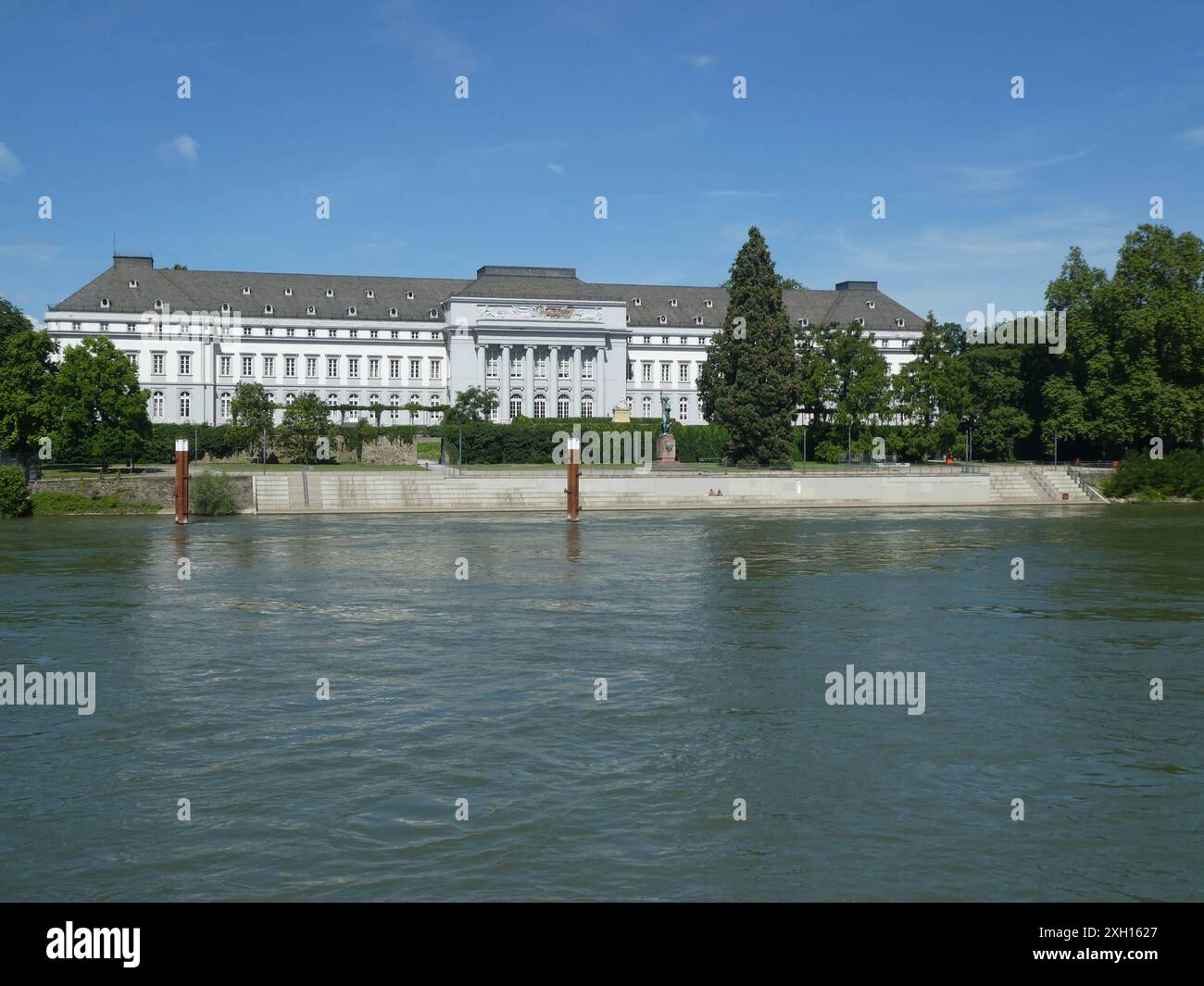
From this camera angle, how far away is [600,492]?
2571 inches

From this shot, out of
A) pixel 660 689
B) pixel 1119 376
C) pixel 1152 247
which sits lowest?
pixel 660 689

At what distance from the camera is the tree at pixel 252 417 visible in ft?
267

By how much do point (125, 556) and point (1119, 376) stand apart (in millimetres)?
59362

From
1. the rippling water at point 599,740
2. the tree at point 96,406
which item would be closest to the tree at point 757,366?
the tree at point 96,406

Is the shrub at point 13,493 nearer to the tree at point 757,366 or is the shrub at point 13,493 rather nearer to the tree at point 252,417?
the tree at point 252,417

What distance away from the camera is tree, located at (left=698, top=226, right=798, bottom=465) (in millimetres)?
76375

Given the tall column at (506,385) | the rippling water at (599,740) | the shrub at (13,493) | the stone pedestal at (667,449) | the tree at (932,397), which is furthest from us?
the tall column at (506,385)

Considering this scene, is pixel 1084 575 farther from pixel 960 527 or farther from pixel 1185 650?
pixel 960 527

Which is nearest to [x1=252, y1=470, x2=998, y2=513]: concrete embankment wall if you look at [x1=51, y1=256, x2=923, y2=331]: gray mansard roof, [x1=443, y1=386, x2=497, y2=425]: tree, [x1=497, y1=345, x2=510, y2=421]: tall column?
[x1=443, y1=386, x2=497, y2=425]: tree

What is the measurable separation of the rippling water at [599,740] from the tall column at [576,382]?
84.2 meters

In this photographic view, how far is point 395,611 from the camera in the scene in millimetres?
28781

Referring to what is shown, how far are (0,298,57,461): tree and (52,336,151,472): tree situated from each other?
86cm

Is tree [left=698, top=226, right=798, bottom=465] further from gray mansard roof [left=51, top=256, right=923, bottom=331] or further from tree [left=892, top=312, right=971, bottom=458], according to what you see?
gray mansard roof [left=51, top=256, right=923, bottom=331]
